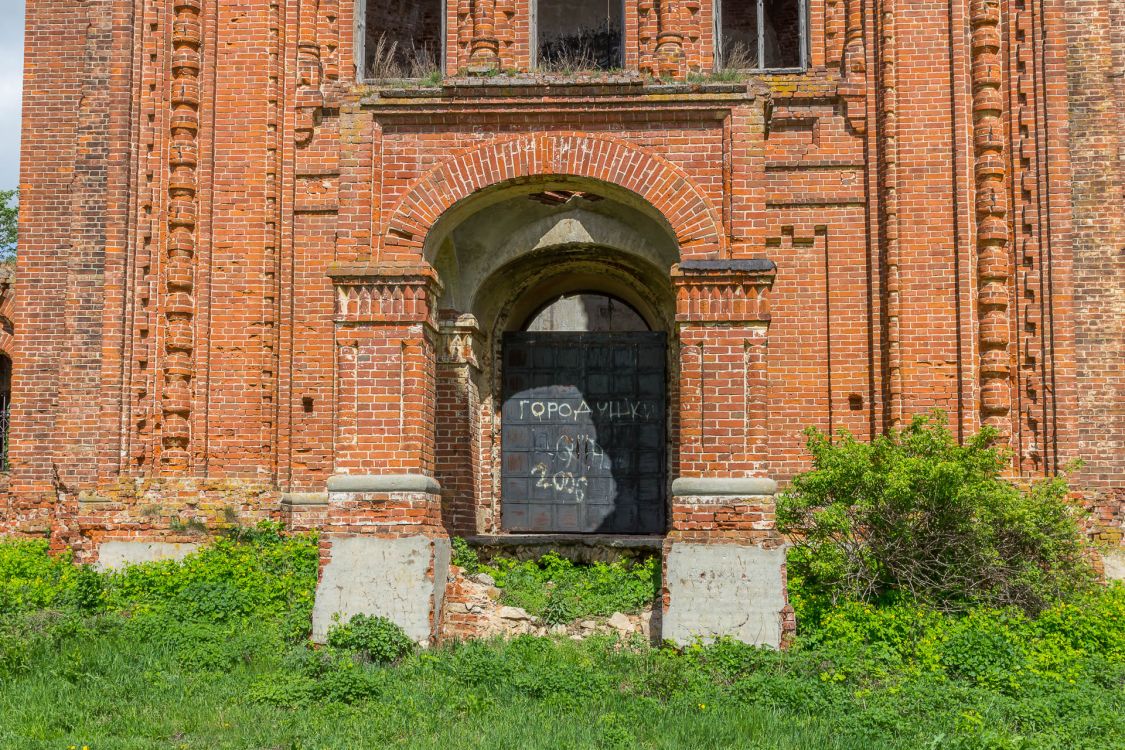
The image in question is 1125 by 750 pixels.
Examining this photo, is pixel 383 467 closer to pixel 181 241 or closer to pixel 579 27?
pixel 181 241

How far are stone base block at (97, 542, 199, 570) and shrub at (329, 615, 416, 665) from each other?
3.03 m

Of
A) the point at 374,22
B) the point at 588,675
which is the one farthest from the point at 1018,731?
the point at 374,22

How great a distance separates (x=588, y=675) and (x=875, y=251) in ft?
19.2

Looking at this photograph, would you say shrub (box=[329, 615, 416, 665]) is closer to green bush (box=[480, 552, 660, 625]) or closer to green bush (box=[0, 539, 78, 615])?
green bush (box=[480, 552, 660, 625])

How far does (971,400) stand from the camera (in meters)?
11.5

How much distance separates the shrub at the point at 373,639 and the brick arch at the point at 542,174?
3.26 meters

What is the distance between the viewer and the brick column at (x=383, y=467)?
9609 mm

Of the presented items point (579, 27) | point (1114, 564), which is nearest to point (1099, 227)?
point (1114, 564)

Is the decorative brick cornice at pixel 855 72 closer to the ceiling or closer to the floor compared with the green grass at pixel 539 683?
closer to the ceiling

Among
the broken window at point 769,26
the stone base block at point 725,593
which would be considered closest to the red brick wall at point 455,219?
the stone base block at point 725,593

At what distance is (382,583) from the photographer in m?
9.62

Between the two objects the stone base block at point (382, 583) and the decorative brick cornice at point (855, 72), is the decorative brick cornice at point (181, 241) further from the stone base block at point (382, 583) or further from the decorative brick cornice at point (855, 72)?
the decorative brick cornice at point (855, 72)

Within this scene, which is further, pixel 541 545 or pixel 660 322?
pixel 660 322

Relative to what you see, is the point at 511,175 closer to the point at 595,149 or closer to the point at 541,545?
the point at 595,149
